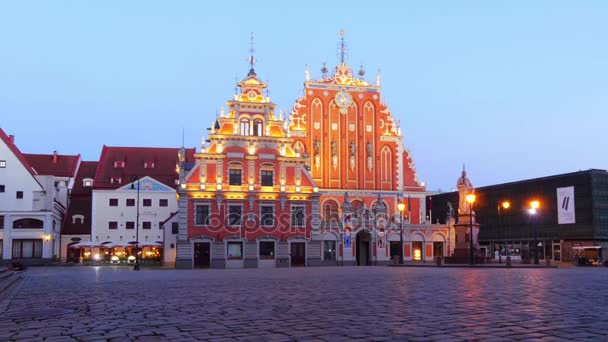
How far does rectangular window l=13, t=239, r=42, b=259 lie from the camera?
64750 millimetres

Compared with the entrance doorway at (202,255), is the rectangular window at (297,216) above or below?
above

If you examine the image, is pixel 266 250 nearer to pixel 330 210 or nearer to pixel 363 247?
pixel 330 210

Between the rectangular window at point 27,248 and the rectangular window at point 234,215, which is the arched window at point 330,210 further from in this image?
the rectangular window at point 27,248

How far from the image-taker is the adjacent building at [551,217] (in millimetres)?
70375

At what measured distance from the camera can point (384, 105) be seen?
66562 mm

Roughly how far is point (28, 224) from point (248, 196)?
25.7 m

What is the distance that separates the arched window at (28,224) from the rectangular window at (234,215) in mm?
23153

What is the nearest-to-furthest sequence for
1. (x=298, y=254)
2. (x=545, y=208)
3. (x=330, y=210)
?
(x=298, y=254) → (x=330, y=210) → (x=545, y=208)

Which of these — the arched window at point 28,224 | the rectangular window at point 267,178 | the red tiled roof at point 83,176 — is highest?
the red tiled roof at point 83,176

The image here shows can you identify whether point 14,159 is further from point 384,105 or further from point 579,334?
point 579,334

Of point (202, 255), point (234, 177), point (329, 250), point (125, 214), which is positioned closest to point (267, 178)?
point (234, 177)

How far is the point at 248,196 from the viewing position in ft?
182

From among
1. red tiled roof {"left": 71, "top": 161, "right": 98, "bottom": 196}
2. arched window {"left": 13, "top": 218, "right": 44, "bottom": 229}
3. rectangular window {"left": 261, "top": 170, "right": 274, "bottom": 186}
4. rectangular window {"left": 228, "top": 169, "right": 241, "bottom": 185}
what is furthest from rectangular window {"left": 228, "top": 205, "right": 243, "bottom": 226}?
red tiled roof {"left": 71, "top": 161, "right": 98, "bottom": 196}

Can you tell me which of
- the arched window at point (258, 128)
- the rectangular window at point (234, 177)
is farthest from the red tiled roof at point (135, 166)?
the arched window at point (258, 128)
